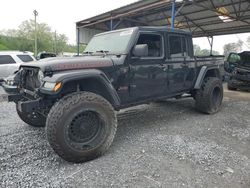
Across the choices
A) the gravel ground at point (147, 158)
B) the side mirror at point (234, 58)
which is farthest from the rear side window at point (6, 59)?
the side mirror at point (234, 58)

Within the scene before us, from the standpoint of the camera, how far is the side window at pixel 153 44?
12.7ft

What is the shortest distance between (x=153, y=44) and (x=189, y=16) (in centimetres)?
1086

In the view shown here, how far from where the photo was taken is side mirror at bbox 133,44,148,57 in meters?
3.33

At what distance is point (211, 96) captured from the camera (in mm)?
4941

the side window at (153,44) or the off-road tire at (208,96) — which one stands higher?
the side window at (153,44)

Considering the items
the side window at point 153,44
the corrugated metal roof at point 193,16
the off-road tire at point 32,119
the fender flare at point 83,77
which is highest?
the corrugated metal roof at point 193,16

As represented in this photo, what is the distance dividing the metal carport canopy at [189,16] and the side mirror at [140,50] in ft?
21.4

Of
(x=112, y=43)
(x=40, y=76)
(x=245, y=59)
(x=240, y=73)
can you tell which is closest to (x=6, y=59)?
(x=112, y=43)

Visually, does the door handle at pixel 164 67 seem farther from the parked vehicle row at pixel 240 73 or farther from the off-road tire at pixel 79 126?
the parked vehicle row at pixel 240 73

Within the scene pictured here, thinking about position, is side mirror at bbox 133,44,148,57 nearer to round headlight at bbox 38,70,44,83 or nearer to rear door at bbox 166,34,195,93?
rear door at bbox 166,34,195,93

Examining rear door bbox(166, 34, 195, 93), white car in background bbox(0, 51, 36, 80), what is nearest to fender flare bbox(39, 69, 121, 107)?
rear door bbox(166, 34, 195, 93)

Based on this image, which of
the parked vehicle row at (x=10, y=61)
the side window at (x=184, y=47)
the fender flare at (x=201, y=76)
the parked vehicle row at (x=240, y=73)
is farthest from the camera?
the parked vehicle row at (x=10, y=61)

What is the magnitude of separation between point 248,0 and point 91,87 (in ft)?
34.3

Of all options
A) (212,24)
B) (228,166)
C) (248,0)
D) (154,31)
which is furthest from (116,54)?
(212,24)
